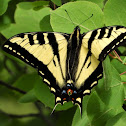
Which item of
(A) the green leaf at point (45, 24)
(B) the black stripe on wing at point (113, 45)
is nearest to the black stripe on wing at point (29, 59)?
(A) the green leaf at point (45, 24)

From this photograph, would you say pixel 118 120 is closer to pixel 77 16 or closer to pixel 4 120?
pixel 77 16

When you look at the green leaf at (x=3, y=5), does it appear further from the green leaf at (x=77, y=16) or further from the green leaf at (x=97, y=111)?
the green leaf at (x=97, y=111)

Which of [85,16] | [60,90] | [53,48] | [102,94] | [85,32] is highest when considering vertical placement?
[85,16]

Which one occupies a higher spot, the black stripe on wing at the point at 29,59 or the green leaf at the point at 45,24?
the green leaf at the point at 45,24

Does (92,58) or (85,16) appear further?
(92,58)

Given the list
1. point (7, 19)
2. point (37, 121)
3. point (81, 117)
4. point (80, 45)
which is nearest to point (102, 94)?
point (81, 117)

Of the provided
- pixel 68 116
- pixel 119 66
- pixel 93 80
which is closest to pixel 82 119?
pixel 93 80

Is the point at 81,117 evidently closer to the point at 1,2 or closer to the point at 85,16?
the point at 85,16
